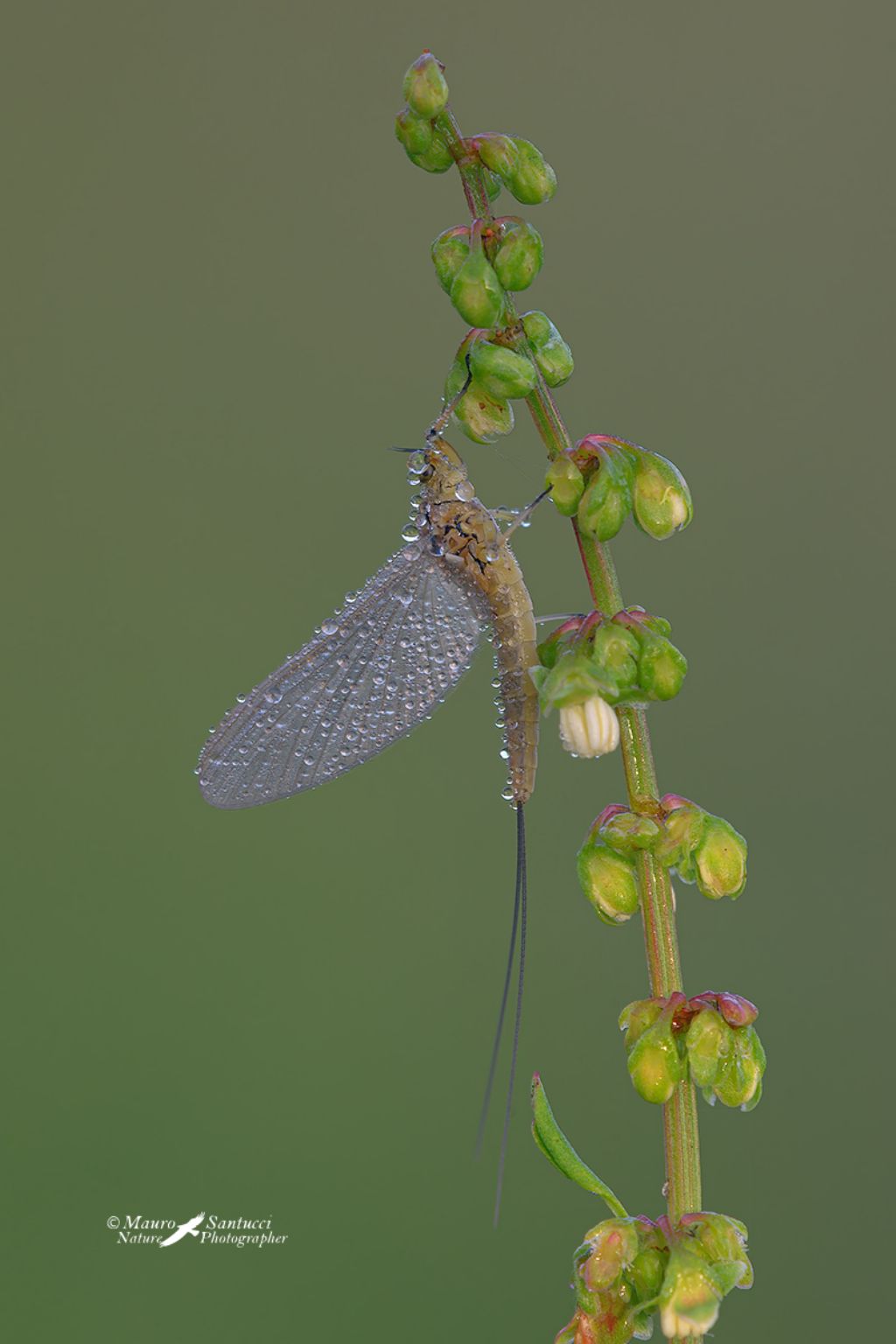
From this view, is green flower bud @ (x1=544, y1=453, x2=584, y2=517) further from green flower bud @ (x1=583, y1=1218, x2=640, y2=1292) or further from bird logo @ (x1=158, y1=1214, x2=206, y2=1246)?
bird logo @ (x1=158, y1=1214, x2=206, y2=1246)

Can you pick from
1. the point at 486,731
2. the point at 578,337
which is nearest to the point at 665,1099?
the point at 486,731

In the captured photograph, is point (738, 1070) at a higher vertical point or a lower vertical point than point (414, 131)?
lower

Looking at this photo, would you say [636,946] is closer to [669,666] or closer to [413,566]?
[413,566]

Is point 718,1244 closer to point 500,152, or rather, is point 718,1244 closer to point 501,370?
point 501,370

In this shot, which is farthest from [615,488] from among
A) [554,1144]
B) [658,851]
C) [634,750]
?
[554,1144]

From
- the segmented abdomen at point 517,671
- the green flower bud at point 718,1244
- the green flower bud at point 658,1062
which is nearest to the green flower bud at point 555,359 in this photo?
the segmented abdomen at point 517,671

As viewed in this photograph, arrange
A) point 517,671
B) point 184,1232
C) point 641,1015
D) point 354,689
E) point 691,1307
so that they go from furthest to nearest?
point 184,1232, point 354,689, point 517,671, point 641,1015, point 691,1307
